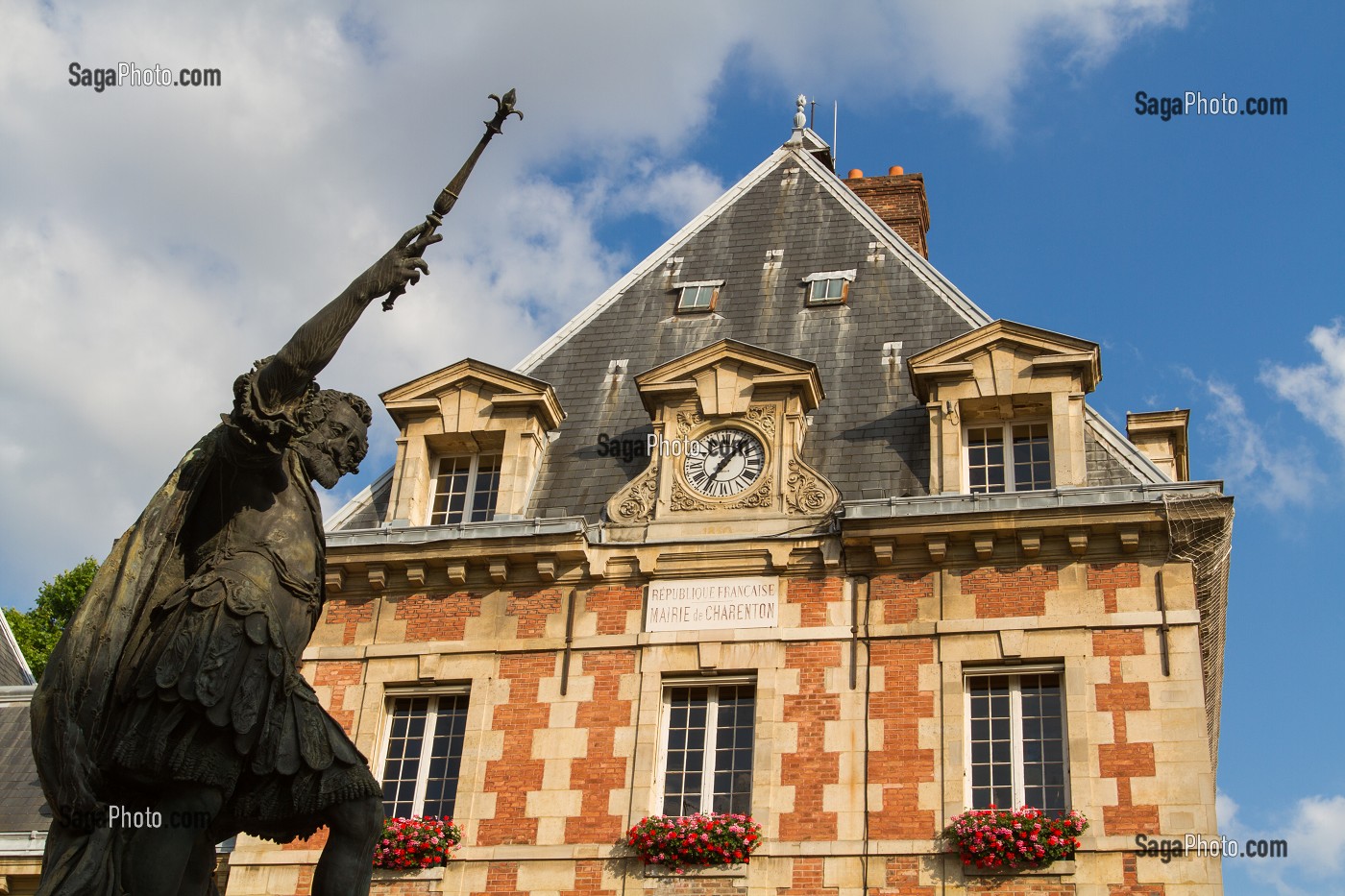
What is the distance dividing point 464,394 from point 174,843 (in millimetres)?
12813

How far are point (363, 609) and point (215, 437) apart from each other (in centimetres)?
1105

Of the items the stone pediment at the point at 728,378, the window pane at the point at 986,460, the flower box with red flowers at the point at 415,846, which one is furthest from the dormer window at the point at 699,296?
the flower box with red flowers at the point at 415,846

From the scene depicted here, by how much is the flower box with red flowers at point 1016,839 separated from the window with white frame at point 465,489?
6.69 meters

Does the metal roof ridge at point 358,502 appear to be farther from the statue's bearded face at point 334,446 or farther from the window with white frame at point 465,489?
the statue's bearded face at point 334,446

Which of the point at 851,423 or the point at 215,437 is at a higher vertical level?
the point at 851,423

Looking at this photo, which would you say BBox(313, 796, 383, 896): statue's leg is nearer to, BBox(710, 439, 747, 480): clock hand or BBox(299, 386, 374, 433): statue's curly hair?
BBox(299, 386, 374, 433): statue's curly hair

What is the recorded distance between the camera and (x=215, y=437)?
6141 millimetres

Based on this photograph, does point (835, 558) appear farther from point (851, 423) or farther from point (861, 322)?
point (861, 322)

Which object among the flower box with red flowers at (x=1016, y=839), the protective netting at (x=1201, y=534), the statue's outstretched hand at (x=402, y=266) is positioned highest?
the protective netting at (x=1201, y=534)

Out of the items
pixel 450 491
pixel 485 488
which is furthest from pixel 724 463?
pixel 450 491

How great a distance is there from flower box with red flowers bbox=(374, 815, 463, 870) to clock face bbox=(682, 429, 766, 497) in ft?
15.1

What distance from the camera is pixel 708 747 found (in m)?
15.4

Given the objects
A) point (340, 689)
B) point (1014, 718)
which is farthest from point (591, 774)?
point (1014, 718)

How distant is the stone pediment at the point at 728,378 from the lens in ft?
56.5
